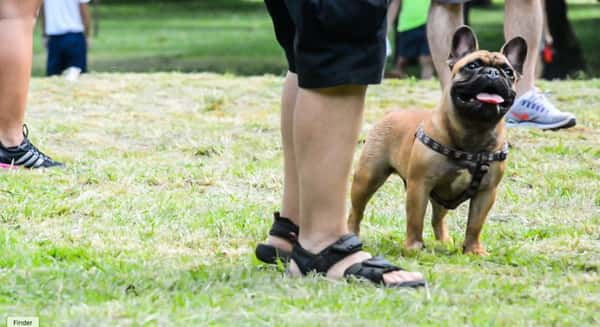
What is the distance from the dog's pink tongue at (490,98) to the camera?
3.79 m

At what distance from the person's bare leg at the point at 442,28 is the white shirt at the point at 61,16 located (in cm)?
587

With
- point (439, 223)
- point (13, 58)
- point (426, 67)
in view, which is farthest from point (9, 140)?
point (426, 67)

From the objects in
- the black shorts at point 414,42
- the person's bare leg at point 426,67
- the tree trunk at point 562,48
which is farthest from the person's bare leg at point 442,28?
the tree trunk at point 562,48

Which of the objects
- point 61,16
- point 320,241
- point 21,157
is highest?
point 320,241

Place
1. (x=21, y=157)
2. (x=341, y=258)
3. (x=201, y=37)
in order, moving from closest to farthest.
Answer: (x=341, y=258) → (x=21, y=157) → (x=201, y=37)

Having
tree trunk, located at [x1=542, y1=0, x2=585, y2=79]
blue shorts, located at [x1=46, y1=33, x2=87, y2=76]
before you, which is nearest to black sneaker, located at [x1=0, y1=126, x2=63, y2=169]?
blue shorts, located at [x1=46, y1=33, x2=87, y2=76]

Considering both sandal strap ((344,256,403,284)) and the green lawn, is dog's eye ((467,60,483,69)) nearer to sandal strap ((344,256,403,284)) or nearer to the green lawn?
sandal strap ((344,256,403,284))

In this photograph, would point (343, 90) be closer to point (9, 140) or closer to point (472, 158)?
point (472, 158)

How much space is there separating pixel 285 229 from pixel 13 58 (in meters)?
2.20

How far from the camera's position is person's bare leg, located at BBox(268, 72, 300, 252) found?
3654 mm

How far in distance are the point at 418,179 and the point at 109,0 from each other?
34.9 meters

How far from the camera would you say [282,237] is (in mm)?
3758

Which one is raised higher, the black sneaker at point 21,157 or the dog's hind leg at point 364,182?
the dog's hind leg at point 364,182

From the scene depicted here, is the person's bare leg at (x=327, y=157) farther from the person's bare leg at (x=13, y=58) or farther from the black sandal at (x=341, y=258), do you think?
the person's bare leg at (x=13, y=58)
